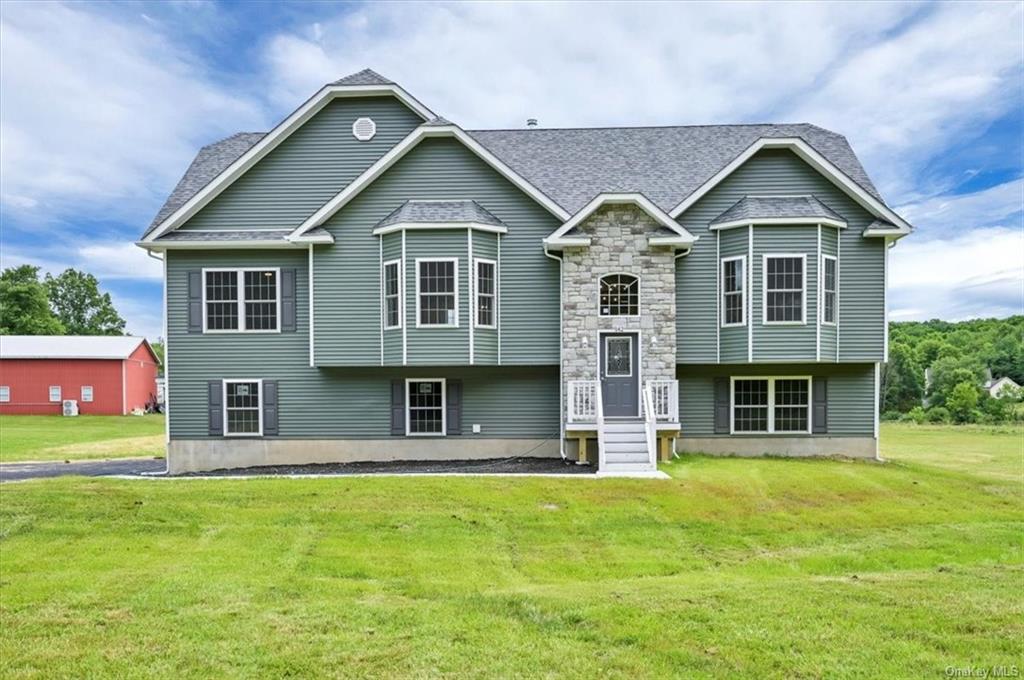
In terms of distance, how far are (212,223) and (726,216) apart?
43.8 feet

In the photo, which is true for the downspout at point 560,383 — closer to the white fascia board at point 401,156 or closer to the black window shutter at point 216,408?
the white fascia board at point 401,156

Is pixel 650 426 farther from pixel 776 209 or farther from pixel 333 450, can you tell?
pixel 333 450

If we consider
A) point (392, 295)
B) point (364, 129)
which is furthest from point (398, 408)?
point (364, 129)

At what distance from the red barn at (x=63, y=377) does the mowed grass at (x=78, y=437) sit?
97.3 inches

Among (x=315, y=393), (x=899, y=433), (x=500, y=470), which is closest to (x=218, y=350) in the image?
(x=315, y=393)

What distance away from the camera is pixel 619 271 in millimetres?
14594

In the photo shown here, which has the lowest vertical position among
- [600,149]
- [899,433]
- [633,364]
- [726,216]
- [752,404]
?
[899,433]

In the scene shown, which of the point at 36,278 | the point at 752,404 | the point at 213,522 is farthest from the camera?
the point at 36,278

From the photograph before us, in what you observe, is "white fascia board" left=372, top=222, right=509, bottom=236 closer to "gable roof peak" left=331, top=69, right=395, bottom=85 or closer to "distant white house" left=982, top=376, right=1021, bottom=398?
"gable roof peak" left=331, top=69, right=395, bottom=85

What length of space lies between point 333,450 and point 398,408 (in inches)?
79.6

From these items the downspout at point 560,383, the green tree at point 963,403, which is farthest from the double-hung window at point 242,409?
the green tree at point 963,403

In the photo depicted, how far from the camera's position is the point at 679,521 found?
9.80m

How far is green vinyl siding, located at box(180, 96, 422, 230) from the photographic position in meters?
15.7

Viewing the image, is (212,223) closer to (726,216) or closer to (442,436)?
(442,436)
